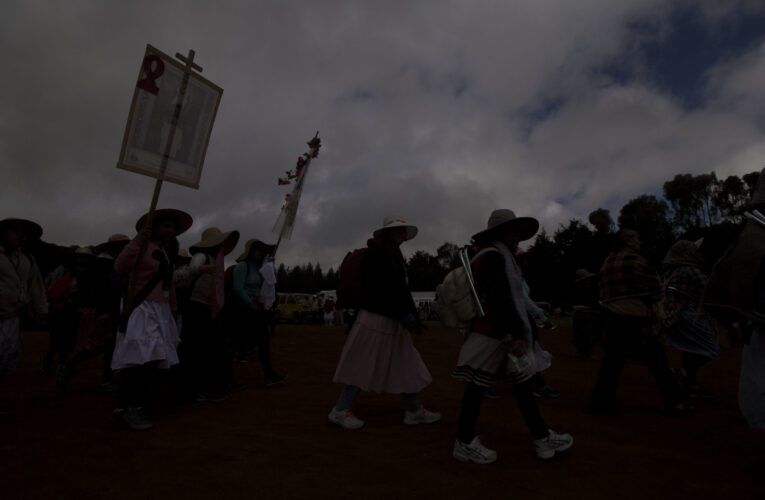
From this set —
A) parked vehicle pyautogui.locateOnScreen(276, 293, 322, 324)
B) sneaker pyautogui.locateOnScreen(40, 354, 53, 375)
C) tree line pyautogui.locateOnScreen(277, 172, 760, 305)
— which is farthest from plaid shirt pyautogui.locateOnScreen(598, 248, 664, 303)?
tree line pyautogui.locateOnScreen(277, 172, 760, 305)

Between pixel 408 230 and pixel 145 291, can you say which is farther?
pixel 408 230

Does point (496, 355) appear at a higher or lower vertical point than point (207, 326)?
A: higher

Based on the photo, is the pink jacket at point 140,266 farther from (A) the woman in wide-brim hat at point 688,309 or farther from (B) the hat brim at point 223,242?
(A) the woman in wide-brim hat at point 688,309

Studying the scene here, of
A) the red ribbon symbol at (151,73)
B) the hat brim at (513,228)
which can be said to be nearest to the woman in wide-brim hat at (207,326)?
the red ribbon symbol at (151,73)

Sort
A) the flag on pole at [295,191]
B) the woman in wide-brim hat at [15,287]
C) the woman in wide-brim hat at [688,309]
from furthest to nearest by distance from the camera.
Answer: the flag on pole at [295,191] < the woman in wide-brim hat at [688,309] < the woman in wide-brim hat at [15,287]

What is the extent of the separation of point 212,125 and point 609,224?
5505cm

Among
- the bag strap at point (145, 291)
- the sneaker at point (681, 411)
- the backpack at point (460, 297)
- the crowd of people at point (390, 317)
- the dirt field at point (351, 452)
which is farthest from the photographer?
the sneaker at point (681, 411)

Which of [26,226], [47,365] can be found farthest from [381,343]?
[47,365]

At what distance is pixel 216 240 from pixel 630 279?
445 centimetres

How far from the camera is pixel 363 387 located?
3.79 m

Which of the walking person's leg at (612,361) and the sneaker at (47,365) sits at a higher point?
the walking person's leg at (612,361)

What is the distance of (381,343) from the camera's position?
3939 mm

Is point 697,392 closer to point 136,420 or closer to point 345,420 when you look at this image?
point 345,420

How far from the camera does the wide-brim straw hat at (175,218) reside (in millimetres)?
4281
